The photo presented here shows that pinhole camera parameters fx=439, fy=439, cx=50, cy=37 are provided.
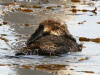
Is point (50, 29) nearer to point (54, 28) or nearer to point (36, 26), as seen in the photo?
point (54, 28)

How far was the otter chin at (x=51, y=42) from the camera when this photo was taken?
730 centimetres

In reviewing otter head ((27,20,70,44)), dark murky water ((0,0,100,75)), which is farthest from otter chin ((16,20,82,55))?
dark murky water ((0,0,100,75))

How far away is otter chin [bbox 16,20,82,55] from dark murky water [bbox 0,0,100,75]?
114 mm

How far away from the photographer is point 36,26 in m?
10.4

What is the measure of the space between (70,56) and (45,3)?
7083 millimetres

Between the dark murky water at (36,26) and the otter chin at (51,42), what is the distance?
0.11 metres

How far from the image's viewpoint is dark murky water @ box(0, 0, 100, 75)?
254 inches

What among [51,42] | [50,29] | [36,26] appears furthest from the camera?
[36,26]

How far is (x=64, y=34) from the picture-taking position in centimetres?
794

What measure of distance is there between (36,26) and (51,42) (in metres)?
3.09

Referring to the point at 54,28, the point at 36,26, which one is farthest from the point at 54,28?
the point at 36,26

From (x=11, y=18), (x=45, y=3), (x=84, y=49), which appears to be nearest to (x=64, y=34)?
(x=84, y=49)

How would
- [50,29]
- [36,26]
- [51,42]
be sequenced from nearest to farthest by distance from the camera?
[51,42], [50,29], [36,26]

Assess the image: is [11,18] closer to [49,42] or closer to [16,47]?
[16,47]
